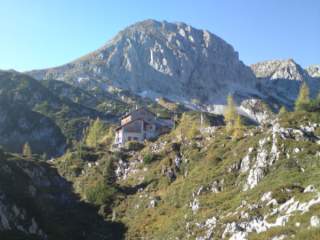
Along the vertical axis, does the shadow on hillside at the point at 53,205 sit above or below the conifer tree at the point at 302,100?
below

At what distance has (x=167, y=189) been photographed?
78.9m

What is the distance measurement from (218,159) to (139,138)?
51.9m

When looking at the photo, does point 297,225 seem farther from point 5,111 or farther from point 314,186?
point 5,111

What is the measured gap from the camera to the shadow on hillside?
62656 millimetres

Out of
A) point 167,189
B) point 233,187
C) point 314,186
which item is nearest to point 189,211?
point 233,187

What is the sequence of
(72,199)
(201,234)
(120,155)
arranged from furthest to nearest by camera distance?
(120,155) → (72,199) → (201,234)

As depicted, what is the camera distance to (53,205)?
8012 cm

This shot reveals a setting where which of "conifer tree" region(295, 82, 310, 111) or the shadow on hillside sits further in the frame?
"conifer tree" region(295, 82, 310, 111)

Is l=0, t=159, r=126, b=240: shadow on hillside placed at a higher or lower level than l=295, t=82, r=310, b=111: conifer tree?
lower

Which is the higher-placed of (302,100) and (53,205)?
(302,100)

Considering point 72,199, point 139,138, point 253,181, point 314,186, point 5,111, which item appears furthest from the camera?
point 5,111

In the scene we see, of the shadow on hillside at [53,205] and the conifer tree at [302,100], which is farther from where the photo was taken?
the conifer tree at [302,100]

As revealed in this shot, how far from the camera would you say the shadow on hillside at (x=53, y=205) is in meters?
62.7

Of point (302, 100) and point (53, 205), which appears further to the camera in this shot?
point (302, 100)
